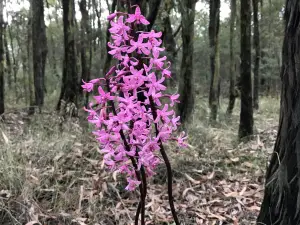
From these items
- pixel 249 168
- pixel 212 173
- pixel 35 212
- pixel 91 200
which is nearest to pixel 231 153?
pixel 249 168

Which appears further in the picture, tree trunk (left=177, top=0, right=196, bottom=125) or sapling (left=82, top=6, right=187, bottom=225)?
tree trunk (left=177, top=0, right=196, bottom=125)

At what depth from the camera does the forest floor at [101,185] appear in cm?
396

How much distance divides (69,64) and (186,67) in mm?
3194

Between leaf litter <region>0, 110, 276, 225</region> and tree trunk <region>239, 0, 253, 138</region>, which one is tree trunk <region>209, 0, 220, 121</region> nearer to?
tree trunk <region>239, 0, 253, 138</region>

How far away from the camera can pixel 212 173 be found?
5070mm

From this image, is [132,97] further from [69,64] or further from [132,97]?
[69,64]

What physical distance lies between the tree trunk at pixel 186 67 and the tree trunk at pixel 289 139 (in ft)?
17.2

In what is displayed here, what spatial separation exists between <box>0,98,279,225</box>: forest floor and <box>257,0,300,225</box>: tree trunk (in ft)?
4.17

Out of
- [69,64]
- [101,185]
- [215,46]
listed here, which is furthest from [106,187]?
[215,46]

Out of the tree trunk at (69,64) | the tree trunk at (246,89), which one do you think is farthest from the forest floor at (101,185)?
A: the tree trunk at (69,64)

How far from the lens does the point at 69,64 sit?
31.6 feet

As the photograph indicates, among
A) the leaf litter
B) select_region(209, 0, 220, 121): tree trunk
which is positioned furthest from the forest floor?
select_region(209, 0, 220, 121): tree trunk

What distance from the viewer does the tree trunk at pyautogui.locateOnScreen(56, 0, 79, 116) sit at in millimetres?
9289

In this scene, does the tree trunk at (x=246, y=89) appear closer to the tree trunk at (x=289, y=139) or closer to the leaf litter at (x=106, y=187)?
the leaf litter at (x=106, y=187)
